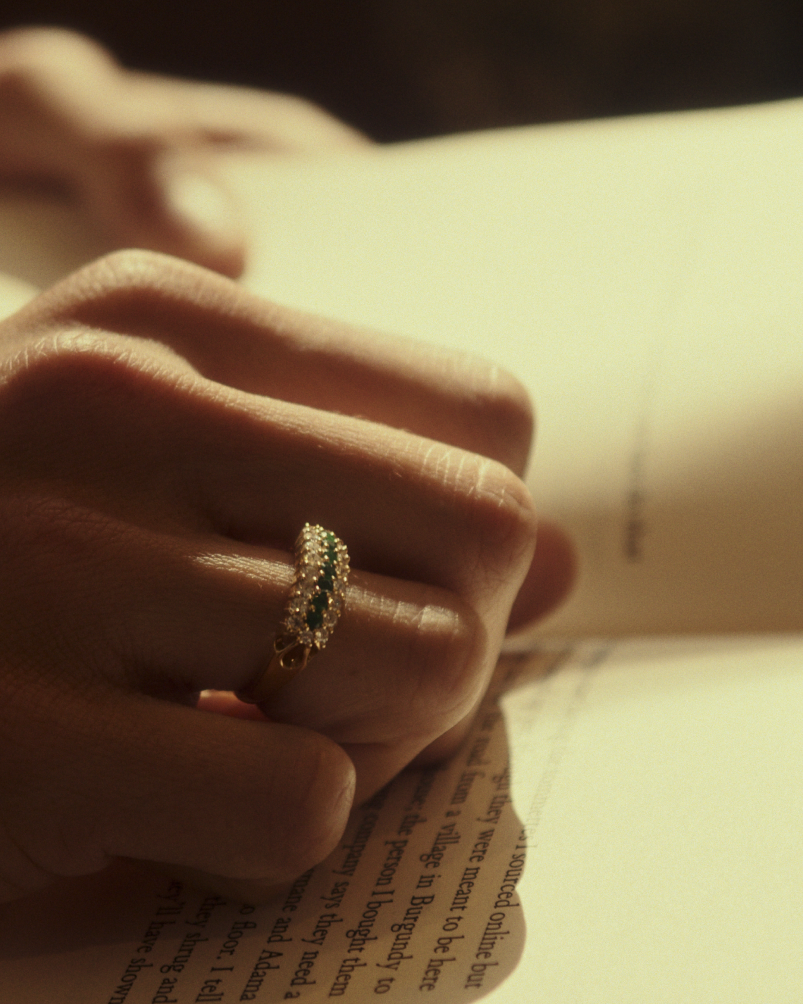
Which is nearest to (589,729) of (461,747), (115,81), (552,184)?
(461,747)

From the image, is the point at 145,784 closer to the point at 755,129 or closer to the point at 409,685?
the point at 409,685

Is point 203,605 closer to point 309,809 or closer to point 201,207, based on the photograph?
point 309,809

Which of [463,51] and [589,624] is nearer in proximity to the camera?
[589,624]

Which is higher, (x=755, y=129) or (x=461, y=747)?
(x=755, y=129)

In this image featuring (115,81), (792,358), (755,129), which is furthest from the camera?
(115,81)

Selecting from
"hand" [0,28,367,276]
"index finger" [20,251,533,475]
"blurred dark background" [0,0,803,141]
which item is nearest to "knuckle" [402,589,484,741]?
"index finger" [20,251,533,475]

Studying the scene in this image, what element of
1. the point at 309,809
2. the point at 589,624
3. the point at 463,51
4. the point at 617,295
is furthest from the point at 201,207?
the point at 463,51
